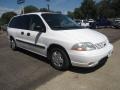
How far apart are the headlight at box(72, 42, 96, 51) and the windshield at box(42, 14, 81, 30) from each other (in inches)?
43.4

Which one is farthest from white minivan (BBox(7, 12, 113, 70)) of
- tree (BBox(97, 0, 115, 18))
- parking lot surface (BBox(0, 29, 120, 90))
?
tree (BBox(97, 0, 115, 18))

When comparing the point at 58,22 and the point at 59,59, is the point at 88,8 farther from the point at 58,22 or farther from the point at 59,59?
the point at 59,59

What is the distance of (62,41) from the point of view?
17.8ft

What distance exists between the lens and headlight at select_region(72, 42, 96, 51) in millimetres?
5113

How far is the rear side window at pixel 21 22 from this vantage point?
24.1 ft

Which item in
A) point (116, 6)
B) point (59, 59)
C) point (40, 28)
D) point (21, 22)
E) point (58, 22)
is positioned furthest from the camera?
point (116, 6)

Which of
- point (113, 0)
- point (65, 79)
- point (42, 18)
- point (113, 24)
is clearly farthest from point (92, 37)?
point (113, 0)

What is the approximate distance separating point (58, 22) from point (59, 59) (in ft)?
4.51

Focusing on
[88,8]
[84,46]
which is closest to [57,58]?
[84,46]

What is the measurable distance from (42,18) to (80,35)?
1.62m

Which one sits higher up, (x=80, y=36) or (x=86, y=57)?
(x=80, y=36)

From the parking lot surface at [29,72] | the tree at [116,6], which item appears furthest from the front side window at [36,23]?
the tree at [116,6]

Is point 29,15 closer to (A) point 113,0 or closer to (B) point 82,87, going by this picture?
(B) point 82,87

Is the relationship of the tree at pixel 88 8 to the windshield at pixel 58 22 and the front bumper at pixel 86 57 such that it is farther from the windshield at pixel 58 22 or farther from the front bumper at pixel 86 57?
the front bumper at pixel 86 57
